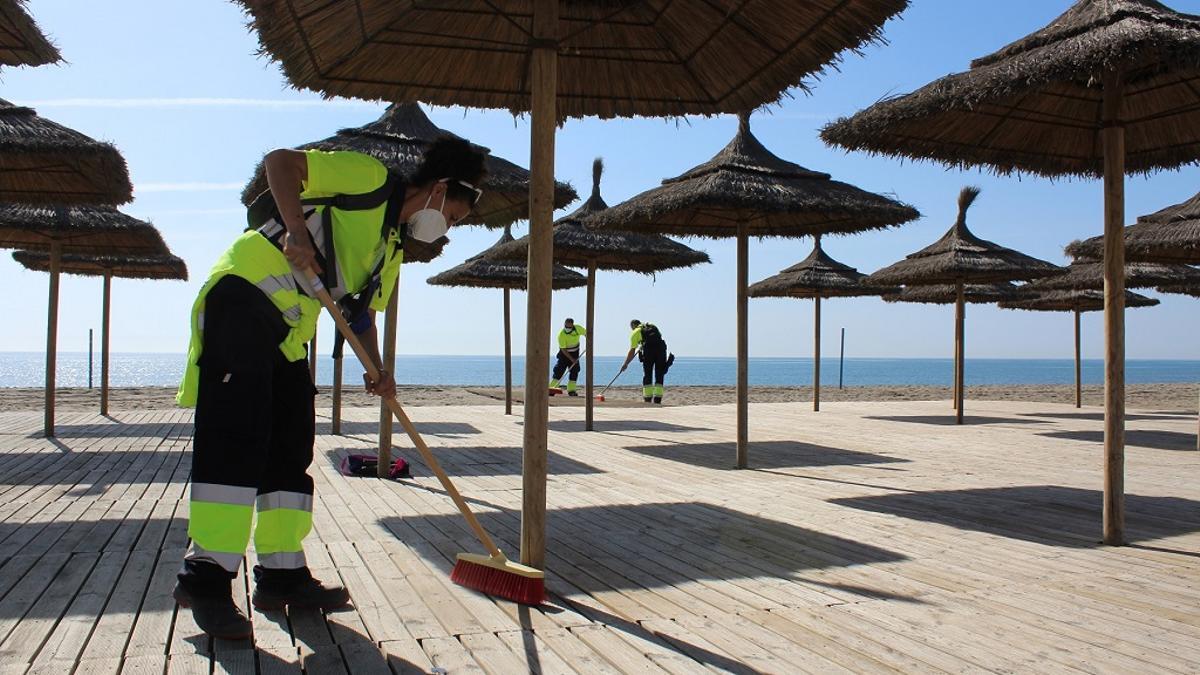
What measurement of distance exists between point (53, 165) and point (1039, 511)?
22.0 feet

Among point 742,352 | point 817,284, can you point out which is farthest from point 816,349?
point 742,352

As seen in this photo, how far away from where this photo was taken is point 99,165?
6.29 meters

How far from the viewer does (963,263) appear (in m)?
10.5

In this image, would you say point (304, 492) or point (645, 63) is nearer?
point (304, 492)

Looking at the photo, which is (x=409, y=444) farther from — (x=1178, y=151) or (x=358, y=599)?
(x=1178, y=151)

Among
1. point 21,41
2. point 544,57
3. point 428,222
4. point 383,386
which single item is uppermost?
point 21,41

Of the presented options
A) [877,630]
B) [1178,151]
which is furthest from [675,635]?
[1178,151]

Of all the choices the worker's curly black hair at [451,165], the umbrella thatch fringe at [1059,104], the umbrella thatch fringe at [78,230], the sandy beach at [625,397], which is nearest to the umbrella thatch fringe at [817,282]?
the sandy beach at [625,397]

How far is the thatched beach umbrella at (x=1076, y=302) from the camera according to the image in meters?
14.6

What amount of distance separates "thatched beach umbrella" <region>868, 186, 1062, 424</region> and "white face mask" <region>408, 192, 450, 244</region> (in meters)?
8.98

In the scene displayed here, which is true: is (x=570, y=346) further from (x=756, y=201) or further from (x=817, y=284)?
(x=756, y=201)

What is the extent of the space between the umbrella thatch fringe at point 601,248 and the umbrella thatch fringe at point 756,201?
4.60 ft

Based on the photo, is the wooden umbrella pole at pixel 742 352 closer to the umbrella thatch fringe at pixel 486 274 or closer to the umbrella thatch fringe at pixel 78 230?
the umbrella thatch fringe at pixel 486 274

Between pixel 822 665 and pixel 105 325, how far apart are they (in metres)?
10.6
